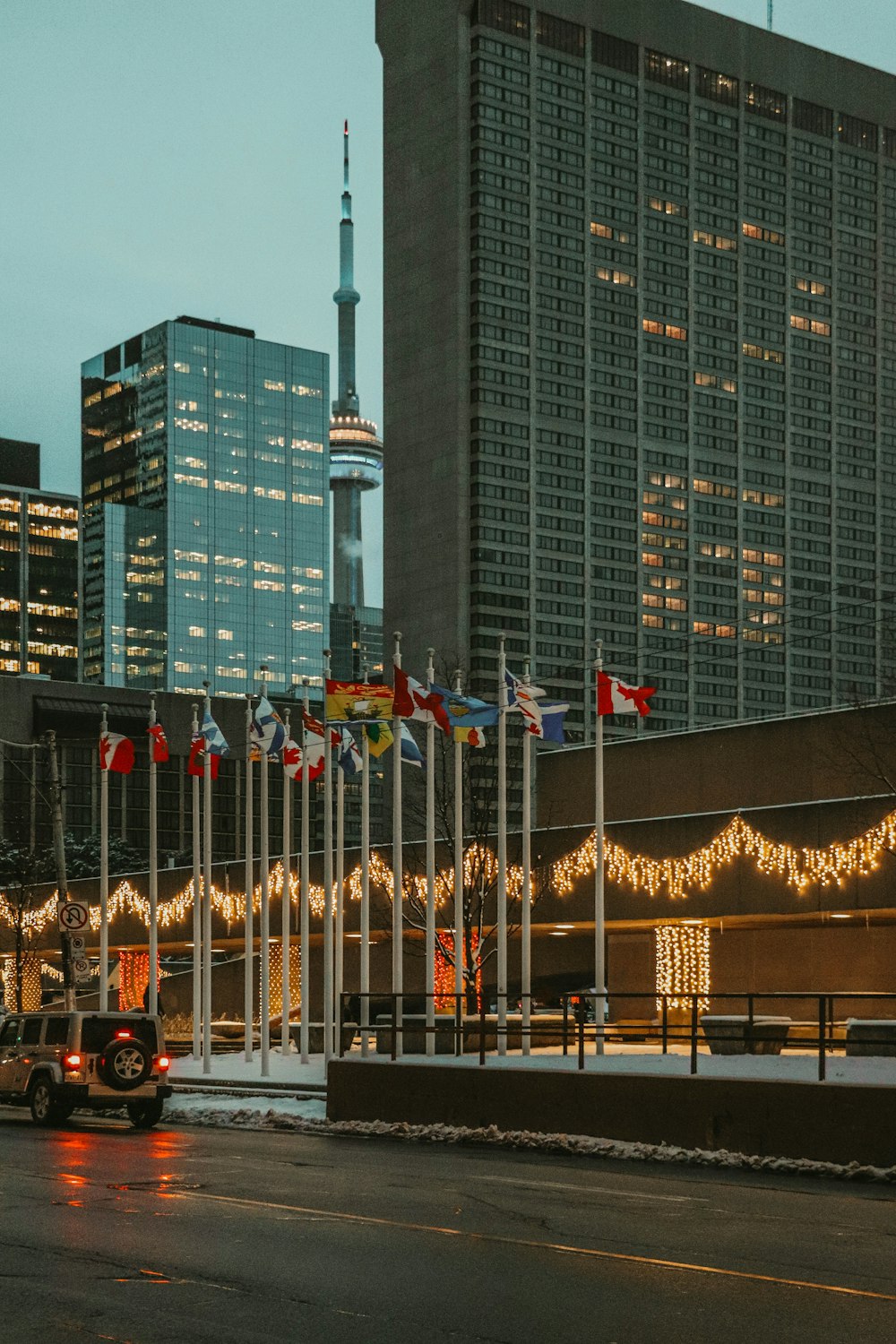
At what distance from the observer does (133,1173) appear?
20016mm

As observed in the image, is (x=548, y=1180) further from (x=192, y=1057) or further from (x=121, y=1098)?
(x=192, y=1057)

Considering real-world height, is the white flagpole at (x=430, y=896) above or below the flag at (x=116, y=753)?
below

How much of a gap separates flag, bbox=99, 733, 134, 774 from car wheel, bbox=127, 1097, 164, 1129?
14.2 meters

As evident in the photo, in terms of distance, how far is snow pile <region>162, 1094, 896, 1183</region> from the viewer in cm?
2012

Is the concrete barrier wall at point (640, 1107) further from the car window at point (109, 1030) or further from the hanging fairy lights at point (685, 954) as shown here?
the hanging fairy lights at point (685, 954)

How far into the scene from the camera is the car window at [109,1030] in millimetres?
28594

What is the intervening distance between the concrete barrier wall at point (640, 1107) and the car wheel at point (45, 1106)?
451 centimetres

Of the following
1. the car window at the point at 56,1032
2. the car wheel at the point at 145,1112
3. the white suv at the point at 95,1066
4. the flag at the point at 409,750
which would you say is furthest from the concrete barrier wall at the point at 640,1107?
the flag at the point at 409,750

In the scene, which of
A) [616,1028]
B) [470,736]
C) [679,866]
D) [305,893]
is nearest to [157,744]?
[305,893]

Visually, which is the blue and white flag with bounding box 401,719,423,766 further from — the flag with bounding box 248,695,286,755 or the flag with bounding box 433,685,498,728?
the flag with bounding box 248,695,286,755

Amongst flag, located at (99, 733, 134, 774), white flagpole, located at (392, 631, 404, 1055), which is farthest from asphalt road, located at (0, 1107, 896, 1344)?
A: flag, located at (99, 733, 134, 774)

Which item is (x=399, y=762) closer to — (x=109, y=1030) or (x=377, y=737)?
(x=377, y=737)

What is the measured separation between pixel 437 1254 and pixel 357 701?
21440mm

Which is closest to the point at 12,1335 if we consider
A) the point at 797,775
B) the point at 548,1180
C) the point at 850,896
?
the point at 548,1180
